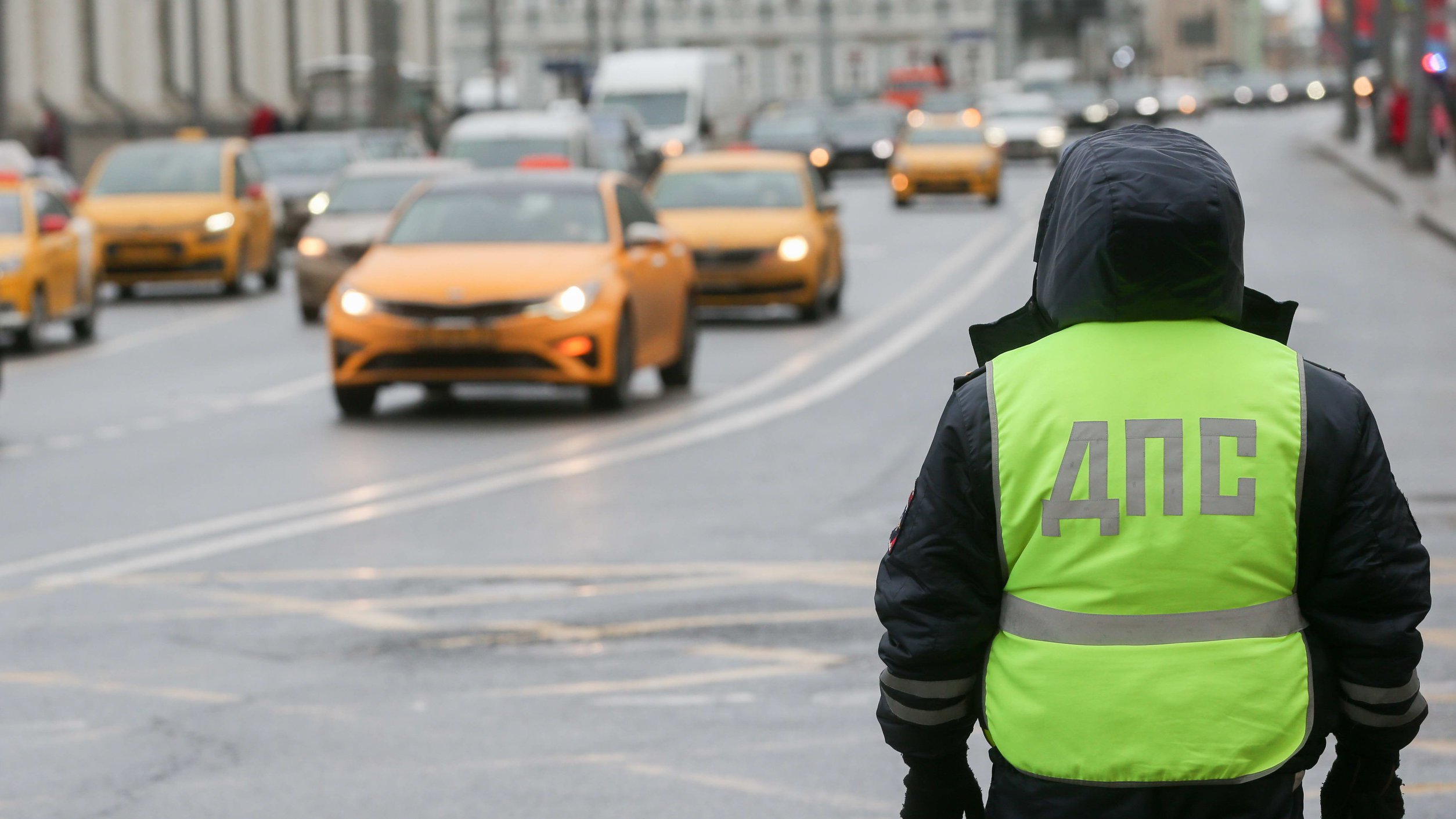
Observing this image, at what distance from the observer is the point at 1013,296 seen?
997 inches

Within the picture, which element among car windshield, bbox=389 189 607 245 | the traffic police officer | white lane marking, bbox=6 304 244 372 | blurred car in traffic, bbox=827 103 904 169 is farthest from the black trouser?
blurred car in traffic, bbox=827 103 904 169

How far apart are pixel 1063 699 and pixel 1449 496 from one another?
355 inches

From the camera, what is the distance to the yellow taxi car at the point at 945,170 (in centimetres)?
4219

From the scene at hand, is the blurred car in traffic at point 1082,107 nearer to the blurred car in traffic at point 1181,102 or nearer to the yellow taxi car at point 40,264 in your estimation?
the blurred car in traffic at point 1181,102

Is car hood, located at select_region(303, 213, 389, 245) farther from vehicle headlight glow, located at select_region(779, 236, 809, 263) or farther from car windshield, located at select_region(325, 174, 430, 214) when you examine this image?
vehicle headlight glow, located at select_region(779, 236, 809, 263)

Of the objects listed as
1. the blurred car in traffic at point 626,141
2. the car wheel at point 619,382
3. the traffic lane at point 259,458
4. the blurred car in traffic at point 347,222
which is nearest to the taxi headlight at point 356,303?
the traffic lane at point 259,458

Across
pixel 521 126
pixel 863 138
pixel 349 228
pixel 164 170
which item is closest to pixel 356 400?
pixel 349 228

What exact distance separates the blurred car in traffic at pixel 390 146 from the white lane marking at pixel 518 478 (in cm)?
1867

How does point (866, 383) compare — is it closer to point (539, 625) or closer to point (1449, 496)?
point (1449, 496)

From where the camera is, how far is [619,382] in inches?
610

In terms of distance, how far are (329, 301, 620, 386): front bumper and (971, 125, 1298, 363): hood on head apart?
12.0 meters

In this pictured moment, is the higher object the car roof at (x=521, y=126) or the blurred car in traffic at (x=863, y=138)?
the car roof at (x=521, y=126)

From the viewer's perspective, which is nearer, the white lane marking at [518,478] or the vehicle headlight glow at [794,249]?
the white lane marking at [518,478]

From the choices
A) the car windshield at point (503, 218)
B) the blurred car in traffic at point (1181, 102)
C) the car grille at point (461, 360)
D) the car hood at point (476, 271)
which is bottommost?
the blurred car in traffic at point (1181, 102)
